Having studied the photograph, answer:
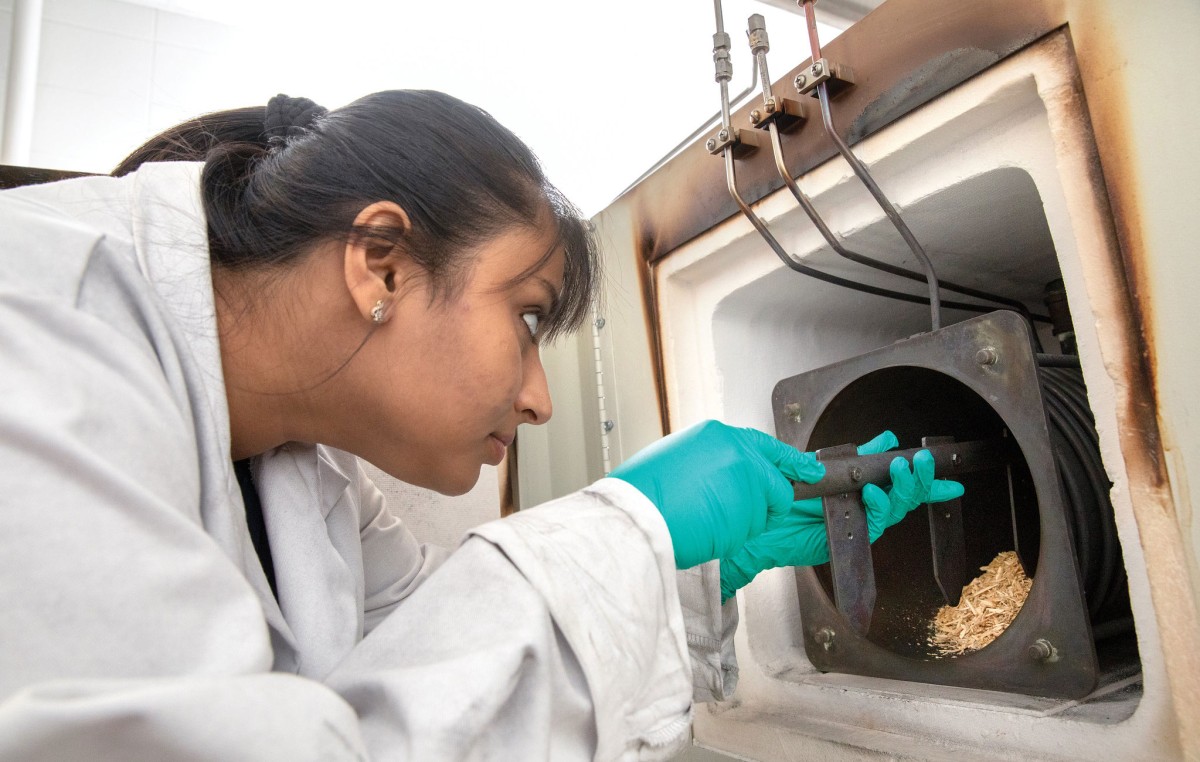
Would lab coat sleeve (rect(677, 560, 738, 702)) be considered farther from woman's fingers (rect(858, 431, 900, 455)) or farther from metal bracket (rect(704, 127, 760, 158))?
metal bracket (rect(704, 127, 760, 158))

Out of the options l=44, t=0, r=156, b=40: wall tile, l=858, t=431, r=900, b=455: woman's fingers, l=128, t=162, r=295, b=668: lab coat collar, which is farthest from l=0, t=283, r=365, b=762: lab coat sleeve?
l=44, t=0, r=156, b=40: wall tile

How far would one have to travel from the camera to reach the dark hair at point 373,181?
754mm

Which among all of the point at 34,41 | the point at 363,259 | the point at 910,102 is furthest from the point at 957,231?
the point at 34,41

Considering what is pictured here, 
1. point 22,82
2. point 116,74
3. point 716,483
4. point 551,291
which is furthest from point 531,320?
point 116,74

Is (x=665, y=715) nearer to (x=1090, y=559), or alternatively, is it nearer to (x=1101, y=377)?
(x=1101, y=377)

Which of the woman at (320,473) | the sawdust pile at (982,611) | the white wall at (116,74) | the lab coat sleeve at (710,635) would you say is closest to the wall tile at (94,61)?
the white wall at (116,74)

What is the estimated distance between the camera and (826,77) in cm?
96

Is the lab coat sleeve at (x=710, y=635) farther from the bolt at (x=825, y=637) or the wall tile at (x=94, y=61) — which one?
the wall tile at (x=94, y=61)

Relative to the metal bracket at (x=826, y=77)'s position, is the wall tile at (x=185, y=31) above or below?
above

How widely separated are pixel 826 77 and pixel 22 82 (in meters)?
2.19

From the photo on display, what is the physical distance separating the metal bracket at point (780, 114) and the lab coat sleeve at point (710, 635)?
0.63m

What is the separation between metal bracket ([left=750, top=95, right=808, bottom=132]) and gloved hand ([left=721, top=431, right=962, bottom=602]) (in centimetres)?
49

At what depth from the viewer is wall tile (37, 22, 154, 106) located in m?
2.18

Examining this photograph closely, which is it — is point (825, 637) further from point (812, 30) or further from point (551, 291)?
point (812, 30)
